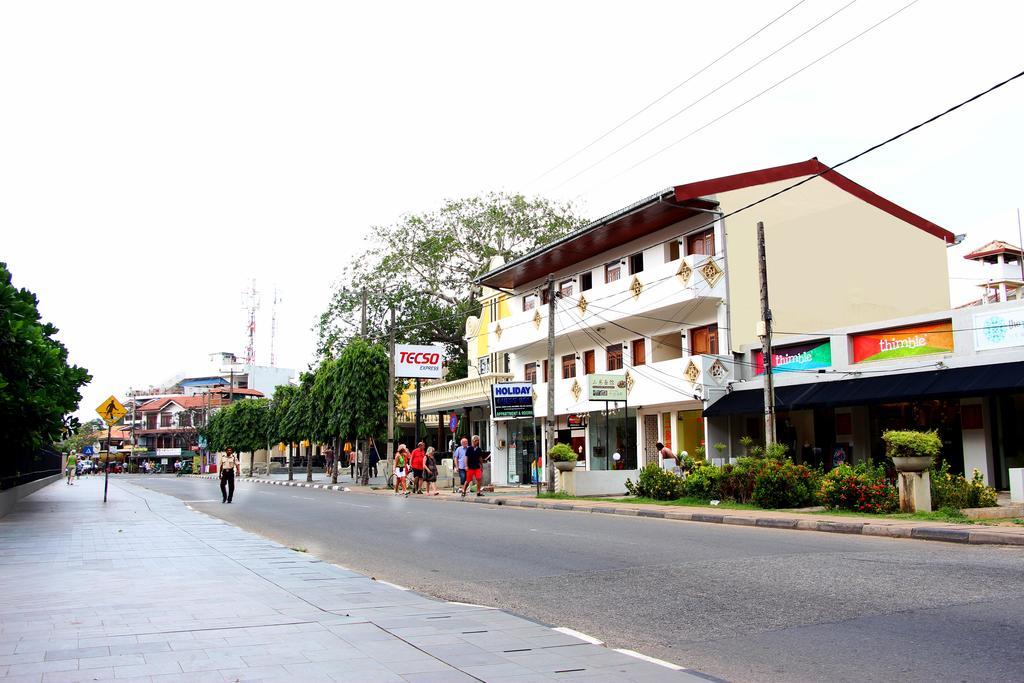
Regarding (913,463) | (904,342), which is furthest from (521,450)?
(913,463)

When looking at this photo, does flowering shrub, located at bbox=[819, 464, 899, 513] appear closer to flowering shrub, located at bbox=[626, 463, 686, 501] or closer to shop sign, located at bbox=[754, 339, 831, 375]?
flowering shrub, located at bbox=[626, 463, 686, 501]

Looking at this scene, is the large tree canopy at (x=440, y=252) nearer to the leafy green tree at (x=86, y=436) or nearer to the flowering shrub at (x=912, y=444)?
the flowering shrub at (x=912, y=444)

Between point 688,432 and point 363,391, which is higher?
point 363,391

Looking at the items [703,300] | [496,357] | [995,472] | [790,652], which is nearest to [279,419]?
[496,357]

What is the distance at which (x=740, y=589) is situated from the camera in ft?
30.7

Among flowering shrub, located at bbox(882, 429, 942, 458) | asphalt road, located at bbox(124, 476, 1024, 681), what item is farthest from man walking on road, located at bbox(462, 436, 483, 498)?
flowering shrub, located at bbox(882, 429, 942, 458)

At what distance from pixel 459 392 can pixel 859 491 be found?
28020 mm

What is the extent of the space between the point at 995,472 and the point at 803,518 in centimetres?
900

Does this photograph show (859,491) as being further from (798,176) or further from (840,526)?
(798,176)

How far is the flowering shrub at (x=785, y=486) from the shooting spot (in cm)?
2006

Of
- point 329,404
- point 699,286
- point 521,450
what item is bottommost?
point 521,450

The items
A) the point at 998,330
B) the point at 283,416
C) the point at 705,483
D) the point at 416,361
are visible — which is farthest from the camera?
the point at 283,416

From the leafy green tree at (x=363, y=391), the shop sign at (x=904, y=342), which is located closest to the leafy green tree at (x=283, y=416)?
the leafy green tree at (x=363, y=391)

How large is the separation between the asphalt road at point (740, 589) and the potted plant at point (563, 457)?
10.2m
